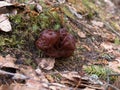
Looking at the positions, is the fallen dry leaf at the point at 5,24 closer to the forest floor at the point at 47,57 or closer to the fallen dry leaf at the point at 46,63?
the forest floor at the point at 47,57

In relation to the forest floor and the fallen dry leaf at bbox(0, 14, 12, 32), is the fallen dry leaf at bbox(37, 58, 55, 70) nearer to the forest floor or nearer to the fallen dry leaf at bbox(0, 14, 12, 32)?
the forest floor

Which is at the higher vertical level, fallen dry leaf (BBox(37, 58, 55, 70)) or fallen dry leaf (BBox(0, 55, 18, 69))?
fallen dry leaf (BBox(0, 55, 18, 69))

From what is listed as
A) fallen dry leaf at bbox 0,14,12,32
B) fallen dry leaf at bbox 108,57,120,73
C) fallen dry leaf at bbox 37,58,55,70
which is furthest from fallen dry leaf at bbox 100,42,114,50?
fallen dry leaf at bbox 0,14,12,32

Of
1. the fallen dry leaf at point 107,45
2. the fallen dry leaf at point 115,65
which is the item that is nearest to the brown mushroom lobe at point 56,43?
the fallen dry leaf at point 115,65

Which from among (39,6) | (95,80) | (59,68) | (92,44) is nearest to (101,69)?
(95,80)

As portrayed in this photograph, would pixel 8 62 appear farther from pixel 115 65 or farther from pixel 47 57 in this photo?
pixel 115 65

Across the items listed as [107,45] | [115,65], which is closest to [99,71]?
[115,65]
